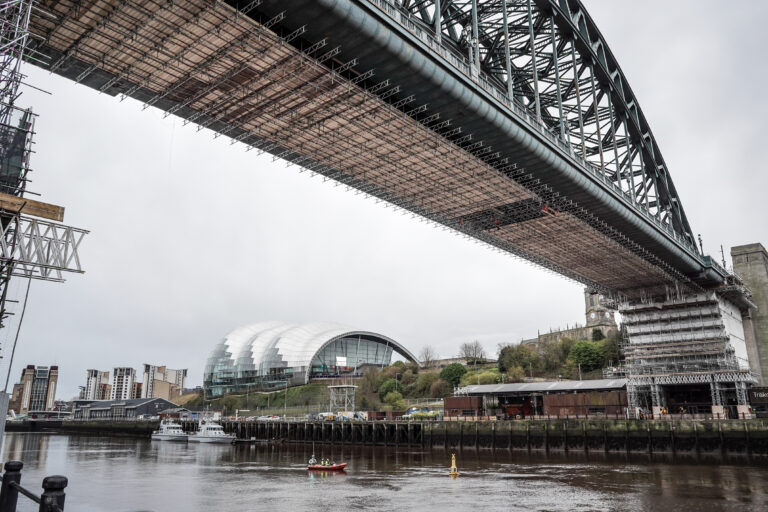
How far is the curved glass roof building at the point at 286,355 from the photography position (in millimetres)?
136375

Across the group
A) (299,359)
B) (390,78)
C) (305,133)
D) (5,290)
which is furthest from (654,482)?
(299,359)

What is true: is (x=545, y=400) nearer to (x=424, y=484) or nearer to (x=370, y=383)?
(x=424, y=484)

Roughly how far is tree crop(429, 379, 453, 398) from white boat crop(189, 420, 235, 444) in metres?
30.4

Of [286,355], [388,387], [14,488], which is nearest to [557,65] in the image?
[14,488]

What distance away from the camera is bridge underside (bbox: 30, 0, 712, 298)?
2600 cm

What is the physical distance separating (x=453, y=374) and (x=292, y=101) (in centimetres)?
6424

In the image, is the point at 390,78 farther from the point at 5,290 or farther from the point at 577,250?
the point at 577,250

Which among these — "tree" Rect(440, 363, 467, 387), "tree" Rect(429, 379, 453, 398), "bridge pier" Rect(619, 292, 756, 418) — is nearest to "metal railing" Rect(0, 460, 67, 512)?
"bridge pier" Rect(619, 292, 756, 418)

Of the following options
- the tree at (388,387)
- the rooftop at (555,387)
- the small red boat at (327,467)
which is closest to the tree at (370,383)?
the tree at (388,387)

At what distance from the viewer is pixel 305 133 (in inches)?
1473

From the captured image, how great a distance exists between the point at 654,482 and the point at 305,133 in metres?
29.8

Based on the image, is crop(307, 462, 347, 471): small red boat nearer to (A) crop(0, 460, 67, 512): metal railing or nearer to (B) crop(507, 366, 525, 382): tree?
(A) crop(0, 460, 67, 512): metal railing

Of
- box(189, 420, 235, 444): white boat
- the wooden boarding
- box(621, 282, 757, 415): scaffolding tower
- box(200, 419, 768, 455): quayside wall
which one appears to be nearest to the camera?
the wooden boarding

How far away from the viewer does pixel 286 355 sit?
451 feet
